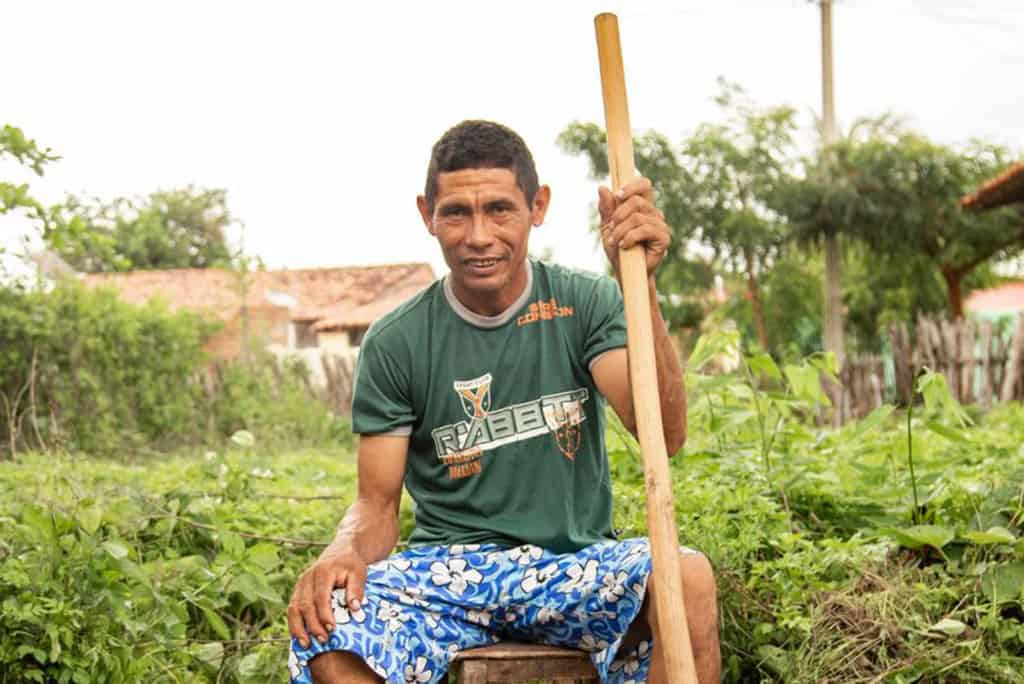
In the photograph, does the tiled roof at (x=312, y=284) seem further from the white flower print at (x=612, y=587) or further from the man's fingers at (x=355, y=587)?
the white flower print at (x=612, y=587)

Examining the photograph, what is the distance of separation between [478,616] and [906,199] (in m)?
20.1

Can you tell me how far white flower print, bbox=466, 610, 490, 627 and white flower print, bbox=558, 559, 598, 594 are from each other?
199mm

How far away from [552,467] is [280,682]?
115 cm

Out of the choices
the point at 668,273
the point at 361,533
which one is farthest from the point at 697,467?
the point at 668,273

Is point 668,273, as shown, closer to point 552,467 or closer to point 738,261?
point 738,261

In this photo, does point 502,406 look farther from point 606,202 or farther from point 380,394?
point 606,202

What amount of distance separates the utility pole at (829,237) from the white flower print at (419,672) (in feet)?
67.0

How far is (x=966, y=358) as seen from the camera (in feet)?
38.3

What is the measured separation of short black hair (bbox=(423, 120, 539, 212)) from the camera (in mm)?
2641

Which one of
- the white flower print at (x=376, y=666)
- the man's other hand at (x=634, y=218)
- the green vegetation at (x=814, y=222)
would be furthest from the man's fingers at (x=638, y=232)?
the green vegetation at (x=814, y=222)

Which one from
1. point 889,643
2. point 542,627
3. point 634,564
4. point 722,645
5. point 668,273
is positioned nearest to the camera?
point 634,564

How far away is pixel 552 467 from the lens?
8.55ft

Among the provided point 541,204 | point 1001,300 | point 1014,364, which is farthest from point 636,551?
point 1001,300

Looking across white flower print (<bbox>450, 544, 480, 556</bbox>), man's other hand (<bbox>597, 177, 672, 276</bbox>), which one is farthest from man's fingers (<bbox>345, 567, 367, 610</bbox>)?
man's other hand (<bbox>597, 177, 672, 276</bbox>)
